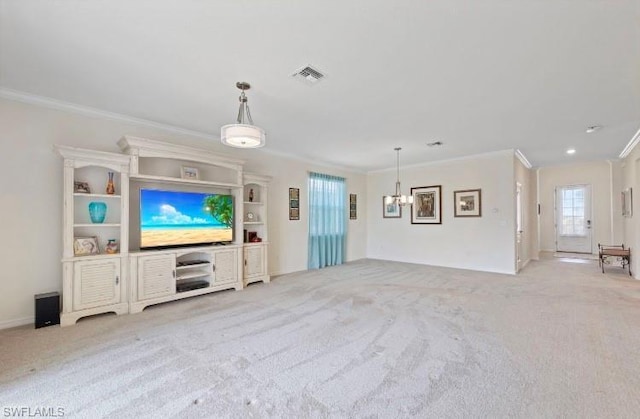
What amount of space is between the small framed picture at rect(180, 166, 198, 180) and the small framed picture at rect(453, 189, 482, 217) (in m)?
5.43

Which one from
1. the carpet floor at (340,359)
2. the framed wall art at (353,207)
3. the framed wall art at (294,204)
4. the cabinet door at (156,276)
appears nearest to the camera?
the carpet floor at (340,359)

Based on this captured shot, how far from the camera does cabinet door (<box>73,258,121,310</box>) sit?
3152 mm

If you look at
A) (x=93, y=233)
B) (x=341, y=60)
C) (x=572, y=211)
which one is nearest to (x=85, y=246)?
(x=93, y=233)

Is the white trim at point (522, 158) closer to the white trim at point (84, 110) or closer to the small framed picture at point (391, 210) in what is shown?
the small framed picture at point (391, 210)

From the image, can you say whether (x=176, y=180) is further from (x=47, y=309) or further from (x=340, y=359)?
(x=340, y=359)

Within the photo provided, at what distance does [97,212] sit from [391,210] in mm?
6230

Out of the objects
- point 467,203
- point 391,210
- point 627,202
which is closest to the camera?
point 627,202

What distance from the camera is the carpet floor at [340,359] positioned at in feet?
5.91

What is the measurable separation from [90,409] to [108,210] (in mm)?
2622

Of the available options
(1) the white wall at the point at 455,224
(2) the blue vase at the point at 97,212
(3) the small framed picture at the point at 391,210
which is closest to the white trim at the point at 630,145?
(1) the white wall at the point at 455,224

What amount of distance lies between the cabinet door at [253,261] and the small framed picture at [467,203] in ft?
14.6

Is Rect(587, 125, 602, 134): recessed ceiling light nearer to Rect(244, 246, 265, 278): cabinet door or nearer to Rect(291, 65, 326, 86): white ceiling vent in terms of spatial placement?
Rect(291, 65, 326, 86): white ceiling vent

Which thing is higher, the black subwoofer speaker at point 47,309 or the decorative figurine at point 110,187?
the decorative figurine at point 110,187

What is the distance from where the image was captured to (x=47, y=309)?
3041 millimetres
